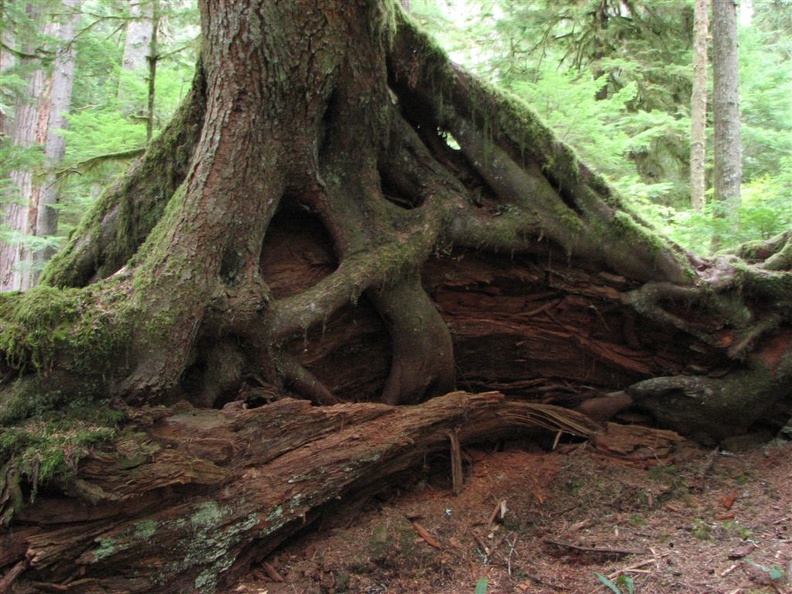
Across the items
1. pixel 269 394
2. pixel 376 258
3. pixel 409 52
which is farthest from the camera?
pixel 409 52

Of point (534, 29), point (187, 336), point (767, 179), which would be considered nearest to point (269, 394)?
point (187, 336)

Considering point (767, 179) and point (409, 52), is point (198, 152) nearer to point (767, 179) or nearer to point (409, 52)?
point (409, 52)

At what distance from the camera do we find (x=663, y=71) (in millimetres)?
12016

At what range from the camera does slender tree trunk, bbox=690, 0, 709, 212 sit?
31.9 feet

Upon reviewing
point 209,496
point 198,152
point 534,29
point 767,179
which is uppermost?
point 534,29

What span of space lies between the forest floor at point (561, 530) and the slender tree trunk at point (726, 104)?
5.51 metres

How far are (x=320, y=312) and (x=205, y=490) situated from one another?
1.46 metres

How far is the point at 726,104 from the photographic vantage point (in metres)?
8.71

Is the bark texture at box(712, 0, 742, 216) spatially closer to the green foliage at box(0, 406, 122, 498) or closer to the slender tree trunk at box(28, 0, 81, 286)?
the green foliage at box(0, 406, 122, 498)

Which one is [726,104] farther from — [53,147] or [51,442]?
[53,147]

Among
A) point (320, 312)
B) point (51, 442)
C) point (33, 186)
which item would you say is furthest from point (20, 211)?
point (51, 442)

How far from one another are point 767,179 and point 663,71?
5560mm

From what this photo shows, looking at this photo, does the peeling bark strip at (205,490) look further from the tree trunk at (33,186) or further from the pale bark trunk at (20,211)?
the pale bark trunk at (20,211)

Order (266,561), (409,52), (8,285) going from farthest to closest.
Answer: (8,285) < (409,52) < (266,561)
